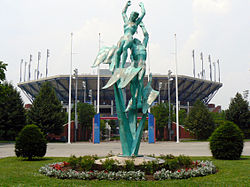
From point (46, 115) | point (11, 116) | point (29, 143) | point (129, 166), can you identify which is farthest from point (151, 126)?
point (129, 166)

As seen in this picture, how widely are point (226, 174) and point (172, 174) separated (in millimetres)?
2086

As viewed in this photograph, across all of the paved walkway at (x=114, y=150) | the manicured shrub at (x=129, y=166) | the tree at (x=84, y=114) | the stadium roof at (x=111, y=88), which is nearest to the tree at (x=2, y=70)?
the paved walkway at (x=114, y=150)

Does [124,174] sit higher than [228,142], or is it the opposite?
[228,142]

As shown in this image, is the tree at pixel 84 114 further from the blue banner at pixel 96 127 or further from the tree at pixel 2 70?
the tree at pixel 2 70

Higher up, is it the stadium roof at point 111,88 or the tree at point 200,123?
the stadium roof at point 111,88

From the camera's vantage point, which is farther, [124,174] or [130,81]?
[130,81]

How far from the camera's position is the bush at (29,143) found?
1309 cm

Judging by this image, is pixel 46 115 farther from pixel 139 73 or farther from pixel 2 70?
pixel 139 73

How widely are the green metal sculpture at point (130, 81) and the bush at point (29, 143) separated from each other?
5150 mm

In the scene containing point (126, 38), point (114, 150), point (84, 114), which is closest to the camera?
point (126, 38)

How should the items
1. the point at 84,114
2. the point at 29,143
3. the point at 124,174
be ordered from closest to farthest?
the point at 124,174
the point at 29,143
the point at 84,114

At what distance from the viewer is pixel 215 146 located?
13555 mm

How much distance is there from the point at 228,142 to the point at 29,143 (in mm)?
10108

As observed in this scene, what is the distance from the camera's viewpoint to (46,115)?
34.9m
